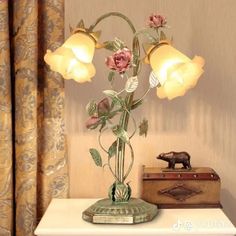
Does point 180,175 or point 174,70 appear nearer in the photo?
point 174,70

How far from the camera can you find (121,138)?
1.72m

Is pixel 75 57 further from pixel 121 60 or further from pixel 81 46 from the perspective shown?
pixel 121 60

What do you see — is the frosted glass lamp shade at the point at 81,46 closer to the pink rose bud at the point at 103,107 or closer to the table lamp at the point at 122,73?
the table lamp at the point at 122,73

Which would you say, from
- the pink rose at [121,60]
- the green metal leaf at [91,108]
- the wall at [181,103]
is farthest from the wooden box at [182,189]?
the pink rose at [121,60]

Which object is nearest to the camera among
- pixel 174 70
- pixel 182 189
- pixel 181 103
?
pixel 174 70

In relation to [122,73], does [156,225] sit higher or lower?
lower

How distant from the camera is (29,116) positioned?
1.95 m

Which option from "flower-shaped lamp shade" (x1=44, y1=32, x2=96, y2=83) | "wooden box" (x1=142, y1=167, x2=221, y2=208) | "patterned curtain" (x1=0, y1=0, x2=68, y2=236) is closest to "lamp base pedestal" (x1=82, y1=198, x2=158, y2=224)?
"wooden box" (x1=142, y1=167, x2=221, y2=208)

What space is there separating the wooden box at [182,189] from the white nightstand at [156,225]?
0.03 metres

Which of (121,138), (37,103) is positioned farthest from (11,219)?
(121,138)

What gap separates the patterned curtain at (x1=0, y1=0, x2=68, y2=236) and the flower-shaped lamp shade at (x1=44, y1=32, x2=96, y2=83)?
0.32 m

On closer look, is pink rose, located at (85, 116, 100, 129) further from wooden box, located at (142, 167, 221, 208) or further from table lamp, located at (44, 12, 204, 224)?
wooden box, located at (142, 167, 221, 208)

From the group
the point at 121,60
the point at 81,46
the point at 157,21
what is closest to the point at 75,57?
the point at 81,46

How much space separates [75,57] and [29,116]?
0.43 meters
